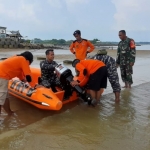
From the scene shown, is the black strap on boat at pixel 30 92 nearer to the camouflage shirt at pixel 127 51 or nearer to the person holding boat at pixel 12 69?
the person holding boat at pixel 12 69

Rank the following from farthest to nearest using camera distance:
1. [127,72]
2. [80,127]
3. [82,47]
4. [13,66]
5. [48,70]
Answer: [127,72], [82,47], [48,70], [13,66], [80,127]

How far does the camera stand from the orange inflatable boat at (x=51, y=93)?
4148 mm

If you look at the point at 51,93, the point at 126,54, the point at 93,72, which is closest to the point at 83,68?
the point at 93,72

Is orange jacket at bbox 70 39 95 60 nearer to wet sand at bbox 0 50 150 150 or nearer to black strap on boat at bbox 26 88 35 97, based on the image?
wet sand at bbox 0 50 150 150

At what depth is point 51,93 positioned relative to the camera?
14.1 ft

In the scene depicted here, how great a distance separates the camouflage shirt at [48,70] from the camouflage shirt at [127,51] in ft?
6.83

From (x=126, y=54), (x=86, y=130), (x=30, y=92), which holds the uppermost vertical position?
(x=126, y=54)

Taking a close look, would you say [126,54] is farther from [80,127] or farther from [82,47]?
[80,127]

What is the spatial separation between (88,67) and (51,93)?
89cm

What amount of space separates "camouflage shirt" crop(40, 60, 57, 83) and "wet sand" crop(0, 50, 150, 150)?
68cm

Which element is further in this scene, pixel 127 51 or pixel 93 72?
pixel 127 51

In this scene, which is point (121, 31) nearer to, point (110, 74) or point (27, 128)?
point (110, 74)

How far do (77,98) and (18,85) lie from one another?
1273mm

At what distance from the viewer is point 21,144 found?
305 centimetres
